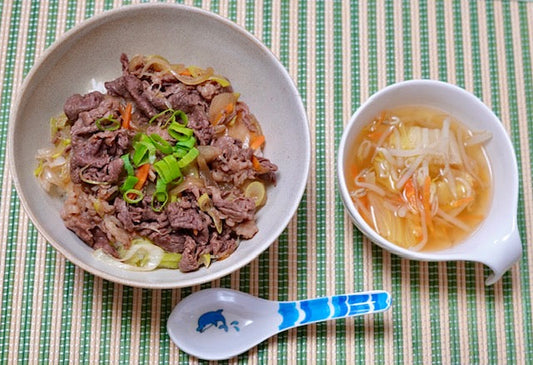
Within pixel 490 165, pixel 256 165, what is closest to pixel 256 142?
pixel 256 165

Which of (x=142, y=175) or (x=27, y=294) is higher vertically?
(x=142, y=175)

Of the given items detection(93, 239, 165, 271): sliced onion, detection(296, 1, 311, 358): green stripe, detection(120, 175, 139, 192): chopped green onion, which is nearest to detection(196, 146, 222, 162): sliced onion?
detection(120, 175, 139, 192): chopped green onion

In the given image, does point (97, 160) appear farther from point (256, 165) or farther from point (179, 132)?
point (256, 165)

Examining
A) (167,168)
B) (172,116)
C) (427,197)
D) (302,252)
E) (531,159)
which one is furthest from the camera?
(531,159)

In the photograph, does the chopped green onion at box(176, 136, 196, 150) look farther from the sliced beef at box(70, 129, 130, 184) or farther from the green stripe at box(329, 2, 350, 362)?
the green stripe at box(329, 2, 350, 362)

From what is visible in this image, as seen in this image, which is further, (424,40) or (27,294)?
(424,40)

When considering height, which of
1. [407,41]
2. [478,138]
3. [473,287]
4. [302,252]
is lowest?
[473,287]

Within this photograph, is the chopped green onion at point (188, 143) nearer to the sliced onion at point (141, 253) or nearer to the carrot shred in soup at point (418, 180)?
the sliced onion at point (141, 253)
